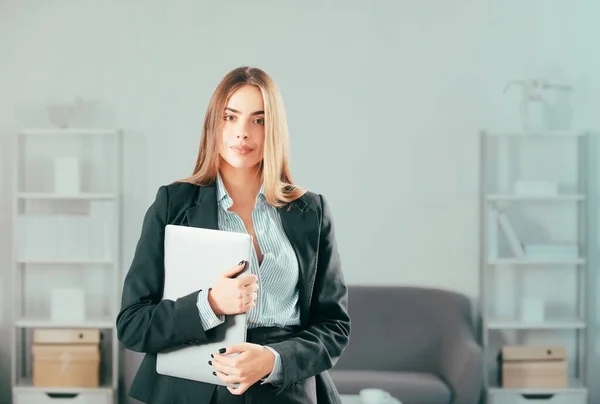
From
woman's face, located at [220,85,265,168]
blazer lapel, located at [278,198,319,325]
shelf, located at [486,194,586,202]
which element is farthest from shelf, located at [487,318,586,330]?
woman's face, located at [220,85,265,168]

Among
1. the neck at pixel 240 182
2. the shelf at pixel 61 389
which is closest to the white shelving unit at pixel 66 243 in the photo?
the shelf at pixel 61 389

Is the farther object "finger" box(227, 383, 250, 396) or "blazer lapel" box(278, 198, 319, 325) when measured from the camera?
"blazer lapel" box(278, 198, 319, 325)

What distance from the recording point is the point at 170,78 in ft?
15.4

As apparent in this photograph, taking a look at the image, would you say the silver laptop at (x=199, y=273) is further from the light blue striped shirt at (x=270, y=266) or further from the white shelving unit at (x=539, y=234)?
the white shelving unit at (x=539, y=234)

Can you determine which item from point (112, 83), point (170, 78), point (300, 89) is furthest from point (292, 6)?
point (112, 83)

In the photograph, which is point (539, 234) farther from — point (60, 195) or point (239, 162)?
point (239, 162)

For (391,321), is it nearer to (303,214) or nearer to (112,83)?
(112,83)

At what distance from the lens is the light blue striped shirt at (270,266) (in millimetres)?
1387

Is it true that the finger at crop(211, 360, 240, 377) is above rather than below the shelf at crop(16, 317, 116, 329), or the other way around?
above

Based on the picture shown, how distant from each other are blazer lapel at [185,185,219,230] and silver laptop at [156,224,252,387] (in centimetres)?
6

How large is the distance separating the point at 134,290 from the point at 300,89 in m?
3.49

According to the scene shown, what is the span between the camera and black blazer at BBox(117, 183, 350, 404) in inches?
51.4

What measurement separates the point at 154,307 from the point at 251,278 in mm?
183

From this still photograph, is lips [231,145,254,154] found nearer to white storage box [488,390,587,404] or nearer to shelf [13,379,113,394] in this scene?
shelf [13,379,113,394]
